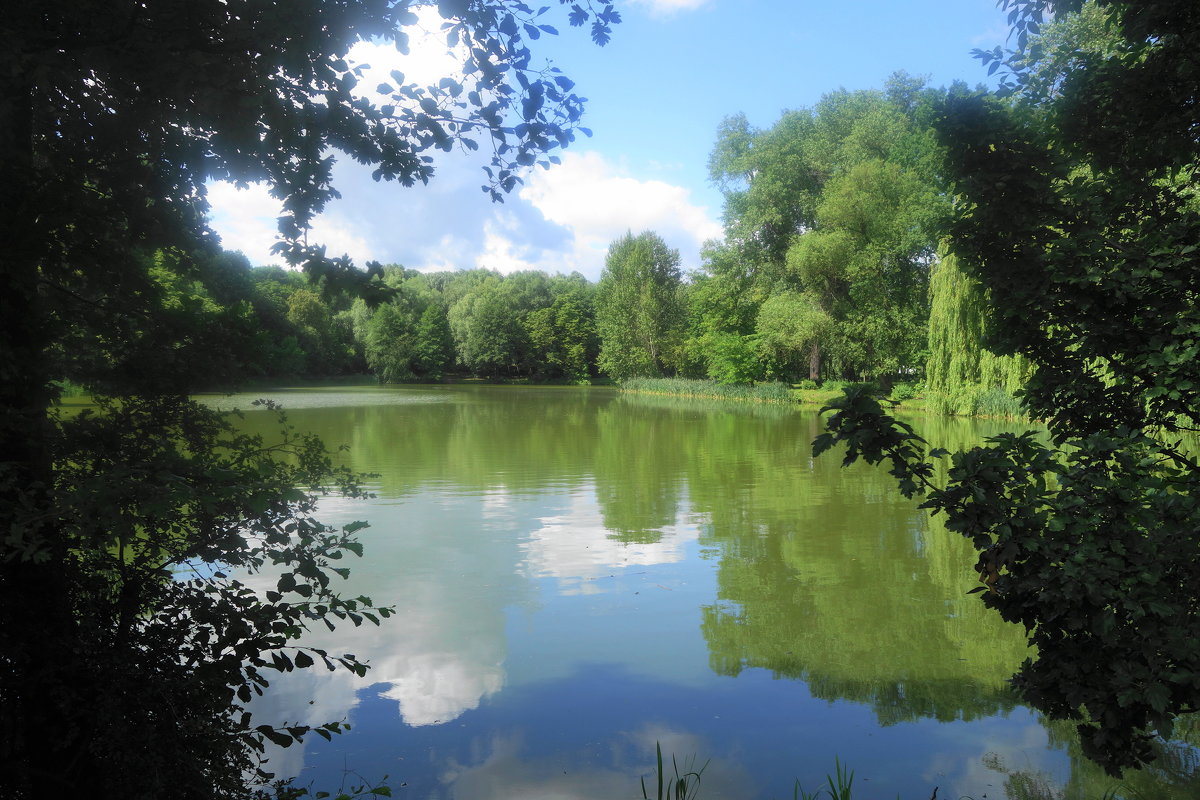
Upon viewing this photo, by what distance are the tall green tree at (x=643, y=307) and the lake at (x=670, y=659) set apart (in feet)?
124

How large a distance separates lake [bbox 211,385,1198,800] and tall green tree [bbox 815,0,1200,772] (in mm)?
1501

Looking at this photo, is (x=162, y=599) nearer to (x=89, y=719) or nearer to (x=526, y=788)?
(x=89, y=719)

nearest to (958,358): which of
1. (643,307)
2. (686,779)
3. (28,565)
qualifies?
(686,779)

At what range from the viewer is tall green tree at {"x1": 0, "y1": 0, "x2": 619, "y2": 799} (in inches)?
102

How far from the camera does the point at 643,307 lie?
1902 inches

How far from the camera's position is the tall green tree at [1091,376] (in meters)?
2.27

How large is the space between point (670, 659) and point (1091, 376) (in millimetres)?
3189

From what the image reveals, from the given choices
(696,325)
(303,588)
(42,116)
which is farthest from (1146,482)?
(696,325)

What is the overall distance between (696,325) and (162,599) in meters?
46.1

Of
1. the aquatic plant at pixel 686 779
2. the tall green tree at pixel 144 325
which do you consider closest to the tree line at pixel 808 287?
the tall green tree at pixel 144 325

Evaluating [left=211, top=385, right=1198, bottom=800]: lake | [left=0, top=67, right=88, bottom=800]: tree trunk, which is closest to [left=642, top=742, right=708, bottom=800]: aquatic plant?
[left=211, top=385, right=1198, bottom=800]: lake

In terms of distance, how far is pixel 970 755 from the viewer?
402 centimetres

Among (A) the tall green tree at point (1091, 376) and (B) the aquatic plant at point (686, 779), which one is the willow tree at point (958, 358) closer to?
(A) the tall green tree at point (1091, 376)

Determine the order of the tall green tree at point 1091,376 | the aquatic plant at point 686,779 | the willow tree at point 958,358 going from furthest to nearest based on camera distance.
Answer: the willow tree at point 958,358
the aquatic plant at point 686,779
the tall green tree at point 1091,376
